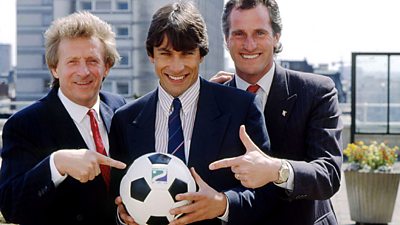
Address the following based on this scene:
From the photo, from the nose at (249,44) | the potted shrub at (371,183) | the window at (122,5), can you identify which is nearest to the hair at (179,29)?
the nose at (249,44)

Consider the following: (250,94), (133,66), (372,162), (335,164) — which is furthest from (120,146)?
(133,66)

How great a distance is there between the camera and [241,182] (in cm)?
274

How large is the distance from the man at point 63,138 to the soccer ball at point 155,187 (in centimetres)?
18

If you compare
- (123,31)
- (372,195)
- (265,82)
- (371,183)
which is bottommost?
(372,195)

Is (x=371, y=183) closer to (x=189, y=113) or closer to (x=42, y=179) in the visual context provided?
(x=189, y=113)

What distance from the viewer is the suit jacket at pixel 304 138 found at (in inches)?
120

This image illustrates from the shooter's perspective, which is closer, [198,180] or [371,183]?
[198,180]

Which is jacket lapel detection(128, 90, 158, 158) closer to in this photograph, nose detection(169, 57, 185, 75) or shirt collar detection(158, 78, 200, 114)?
shirt collar detection(158, 78, 200, 114)

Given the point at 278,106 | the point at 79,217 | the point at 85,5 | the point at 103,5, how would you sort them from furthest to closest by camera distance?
1. the point at 85,5
2. the point at 103,5
3. the point at 278,106
4. the point at 79,217

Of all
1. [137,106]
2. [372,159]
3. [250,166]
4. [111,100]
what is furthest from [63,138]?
[372,159]

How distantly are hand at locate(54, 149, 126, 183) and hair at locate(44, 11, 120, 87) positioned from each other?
628mm

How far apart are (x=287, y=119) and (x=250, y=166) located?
1.99 ft

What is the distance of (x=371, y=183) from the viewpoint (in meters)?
8.73

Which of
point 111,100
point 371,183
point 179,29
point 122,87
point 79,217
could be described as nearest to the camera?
point 179,29
